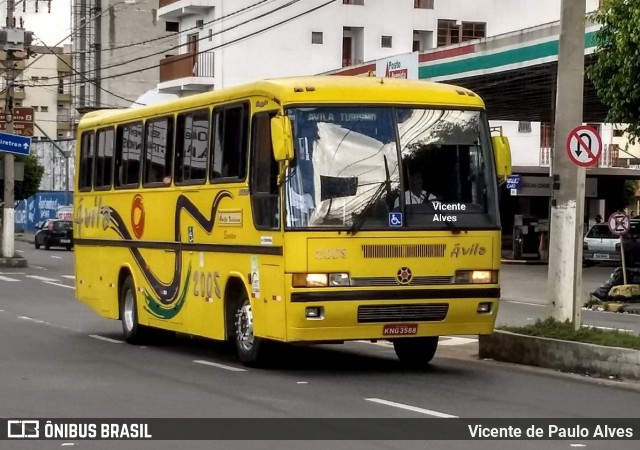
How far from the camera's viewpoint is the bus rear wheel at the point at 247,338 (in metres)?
16.2

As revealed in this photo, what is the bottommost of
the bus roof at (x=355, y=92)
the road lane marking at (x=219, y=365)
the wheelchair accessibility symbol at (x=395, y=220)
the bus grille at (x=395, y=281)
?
the road lane marking at (x=219, y=365)

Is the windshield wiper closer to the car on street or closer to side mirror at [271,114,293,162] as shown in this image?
side mirror at [271,114,293,162]

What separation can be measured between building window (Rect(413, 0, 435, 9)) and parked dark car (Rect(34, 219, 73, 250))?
19.8m

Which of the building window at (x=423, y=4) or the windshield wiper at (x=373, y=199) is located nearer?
the windshield wiper at (x=373, y=199)

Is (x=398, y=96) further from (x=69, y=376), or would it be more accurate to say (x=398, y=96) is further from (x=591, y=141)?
(x=69, y=376)

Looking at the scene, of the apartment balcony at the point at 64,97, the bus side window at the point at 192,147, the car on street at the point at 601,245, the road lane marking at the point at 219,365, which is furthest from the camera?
the apartment balcony at the point at 64,97

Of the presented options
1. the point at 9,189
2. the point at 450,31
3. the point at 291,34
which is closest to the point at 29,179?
the point at 291,34

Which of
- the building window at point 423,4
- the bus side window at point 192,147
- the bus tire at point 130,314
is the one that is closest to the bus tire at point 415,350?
the bus side window at point 192,147

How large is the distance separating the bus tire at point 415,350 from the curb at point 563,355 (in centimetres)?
105

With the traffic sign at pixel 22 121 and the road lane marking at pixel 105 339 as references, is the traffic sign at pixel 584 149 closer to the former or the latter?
the road lane marking at pixel 105 339

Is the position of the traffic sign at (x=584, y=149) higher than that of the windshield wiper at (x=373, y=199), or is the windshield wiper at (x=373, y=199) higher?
the traffic sign at (x=584, y=149)

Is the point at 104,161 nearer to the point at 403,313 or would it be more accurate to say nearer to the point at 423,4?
the point at 403,313

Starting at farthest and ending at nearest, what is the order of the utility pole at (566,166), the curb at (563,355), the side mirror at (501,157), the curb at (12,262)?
the curb at (12,262) → the utility pole at (566,166) → the side mirror at (501,157) → the curb at (563,355)

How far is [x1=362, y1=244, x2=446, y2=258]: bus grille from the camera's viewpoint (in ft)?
49.8
